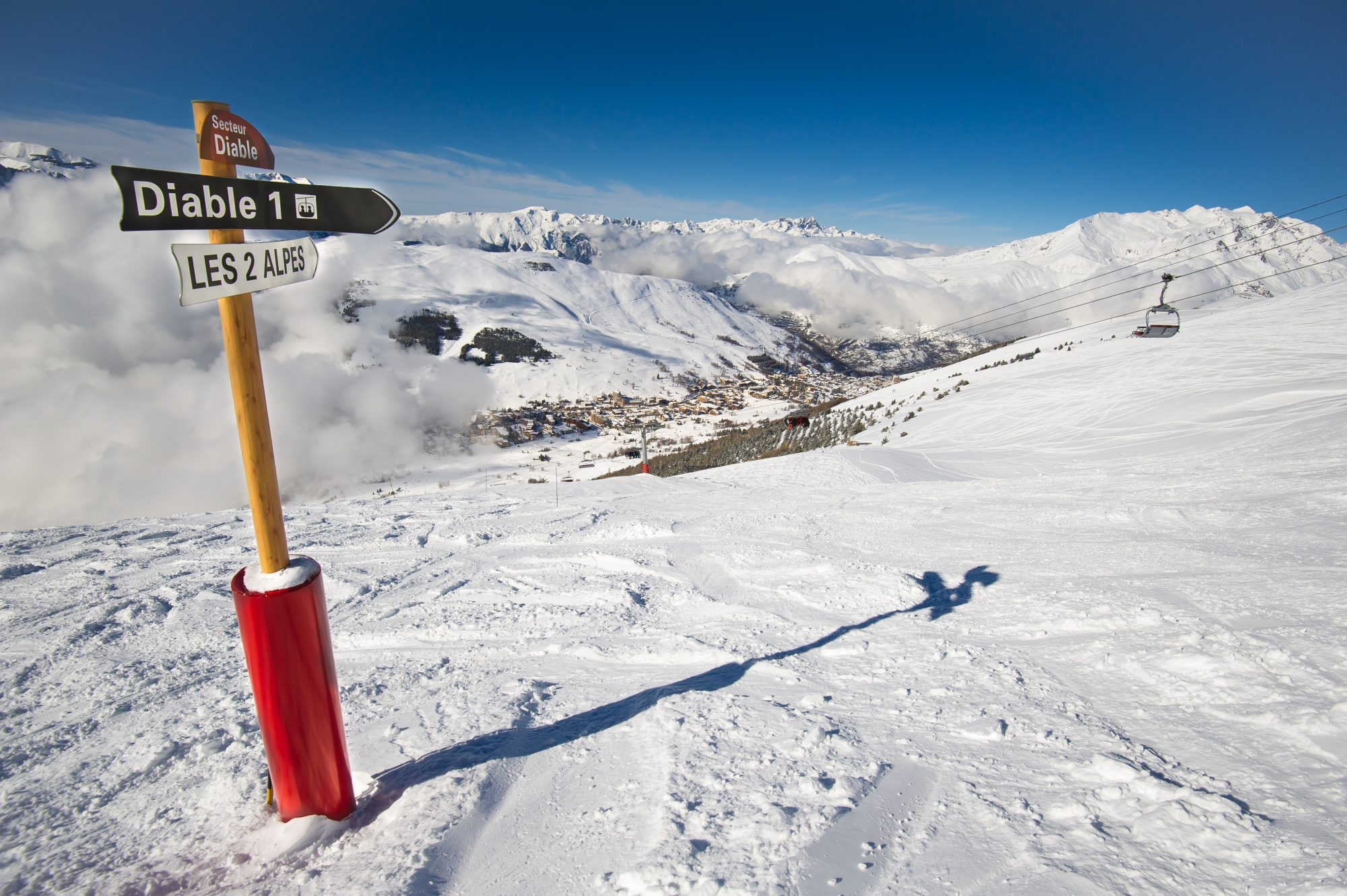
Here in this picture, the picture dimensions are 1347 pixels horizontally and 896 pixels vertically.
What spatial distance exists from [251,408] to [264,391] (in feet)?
1.17

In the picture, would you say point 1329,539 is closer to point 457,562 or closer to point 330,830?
point 330,830

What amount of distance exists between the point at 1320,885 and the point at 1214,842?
0.96 ft

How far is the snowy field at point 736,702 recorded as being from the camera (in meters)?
2.41

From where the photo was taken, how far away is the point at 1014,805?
264 centimetres

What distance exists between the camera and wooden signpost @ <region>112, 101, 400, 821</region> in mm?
2227

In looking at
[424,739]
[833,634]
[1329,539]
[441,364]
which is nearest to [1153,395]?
[1329,539]

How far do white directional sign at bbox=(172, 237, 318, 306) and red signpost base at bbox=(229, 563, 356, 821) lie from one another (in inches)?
47.5

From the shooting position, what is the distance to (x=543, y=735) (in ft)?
11.2

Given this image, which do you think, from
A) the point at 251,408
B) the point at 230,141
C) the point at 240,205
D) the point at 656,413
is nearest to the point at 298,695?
the point at 251,408

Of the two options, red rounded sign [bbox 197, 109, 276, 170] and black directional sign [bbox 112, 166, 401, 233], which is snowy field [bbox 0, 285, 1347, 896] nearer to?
black directional sign [bbox 112, 166, 401, 233]

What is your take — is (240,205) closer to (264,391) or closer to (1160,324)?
(264,391)

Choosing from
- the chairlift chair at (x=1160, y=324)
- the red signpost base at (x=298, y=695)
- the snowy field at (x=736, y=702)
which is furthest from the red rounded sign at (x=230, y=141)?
the chairlift chair at (x=1160, y=324)

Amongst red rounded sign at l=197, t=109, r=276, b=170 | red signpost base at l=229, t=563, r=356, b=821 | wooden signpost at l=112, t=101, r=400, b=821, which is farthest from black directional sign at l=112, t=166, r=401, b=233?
red signpost base at l=229, t=563, r=356, b=821

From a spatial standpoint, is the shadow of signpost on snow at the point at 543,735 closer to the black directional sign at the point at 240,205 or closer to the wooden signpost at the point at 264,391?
the wooden signpost at the point at 264,391
